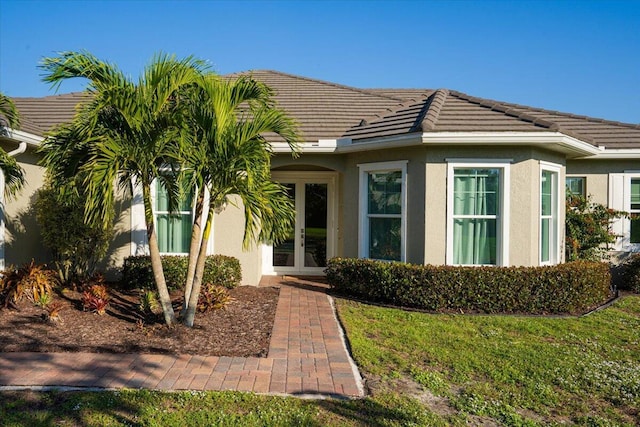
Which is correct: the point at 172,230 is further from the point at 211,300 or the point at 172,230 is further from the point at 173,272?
the point at 211,300

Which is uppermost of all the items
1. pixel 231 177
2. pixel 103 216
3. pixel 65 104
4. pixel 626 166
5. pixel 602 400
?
pixel 65 104

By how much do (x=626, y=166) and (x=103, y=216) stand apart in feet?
40.3

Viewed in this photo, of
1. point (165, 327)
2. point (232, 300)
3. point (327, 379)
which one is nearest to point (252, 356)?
point (327, 379)

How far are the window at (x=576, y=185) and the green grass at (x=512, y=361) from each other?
4511 mm

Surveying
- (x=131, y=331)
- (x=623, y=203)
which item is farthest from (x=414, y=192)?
(x=623, y=203)

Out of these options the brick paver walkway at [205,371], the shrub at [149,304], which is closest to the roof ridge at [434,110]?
the brick paver walkway at [205,371]

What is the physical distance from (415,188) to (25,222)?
26.6 ft

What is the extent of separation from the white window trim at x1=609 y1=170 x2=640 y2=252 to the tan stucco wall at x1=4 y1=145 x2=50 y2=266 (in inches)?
541

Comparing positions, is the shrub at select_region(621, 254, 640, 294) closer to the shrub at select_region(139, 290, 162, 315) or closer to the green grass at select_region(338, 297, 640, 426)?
the green grass at select_region(338, 297, 640, 426)

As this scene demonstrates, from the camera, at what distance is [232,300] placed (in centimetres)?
880

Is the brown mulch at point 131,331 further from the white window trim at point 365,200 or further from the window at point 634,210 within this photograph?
the window at point 634,210

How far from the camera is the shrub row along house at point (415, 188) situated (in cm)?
905

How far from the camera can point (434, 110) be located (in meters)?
9.71

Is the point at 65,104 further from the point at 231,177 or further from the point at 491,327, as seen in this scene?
the point at 491,327
